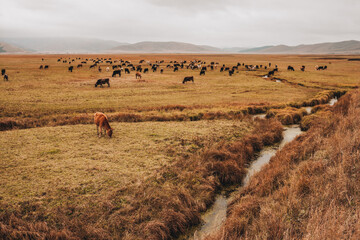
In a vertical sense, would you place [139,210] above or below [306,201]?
below

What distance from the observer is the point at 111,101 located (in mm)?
23375

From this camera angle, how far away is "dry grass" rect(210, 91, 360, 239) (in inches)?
180

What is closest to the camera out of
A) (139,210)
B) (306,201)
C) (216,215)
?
(306,201)

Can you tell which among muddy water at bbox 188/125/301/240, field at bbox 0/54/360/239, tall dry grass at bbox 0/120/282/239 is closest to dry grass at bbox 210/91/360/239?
muddy water at bbox 188/125/301/240

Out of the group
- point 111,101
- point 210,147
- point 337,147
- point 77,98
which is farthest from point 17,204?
point 77,98

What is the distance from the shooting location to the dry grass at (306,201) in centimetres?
458

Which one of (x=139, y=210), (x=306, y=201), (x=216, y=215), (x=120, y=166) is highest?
(x=306, y=201)

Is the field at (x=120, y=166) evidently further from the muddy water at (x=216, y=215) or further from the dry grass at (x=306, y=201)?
the dry grass at (x=306, y=201)

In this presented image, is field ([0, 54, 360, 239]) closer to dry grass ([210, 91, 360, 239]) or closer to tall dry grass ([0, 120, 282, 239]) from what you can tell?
tall dry grass ([0, 120, 282, 239])

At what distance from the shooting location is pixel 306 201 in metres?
5.86

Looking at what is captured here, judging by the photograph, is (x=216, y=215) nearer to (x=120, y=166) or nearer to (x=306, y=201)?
(x=306, y=201)

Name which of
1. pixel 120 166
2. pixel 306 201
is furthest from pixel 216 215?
pixel 120 166

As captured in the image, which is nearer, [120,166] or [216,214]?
[216,214]

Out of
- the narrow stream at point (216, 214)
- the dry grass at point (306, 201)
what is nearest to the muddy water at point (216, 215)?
the narrow stream at point (216, 214)
